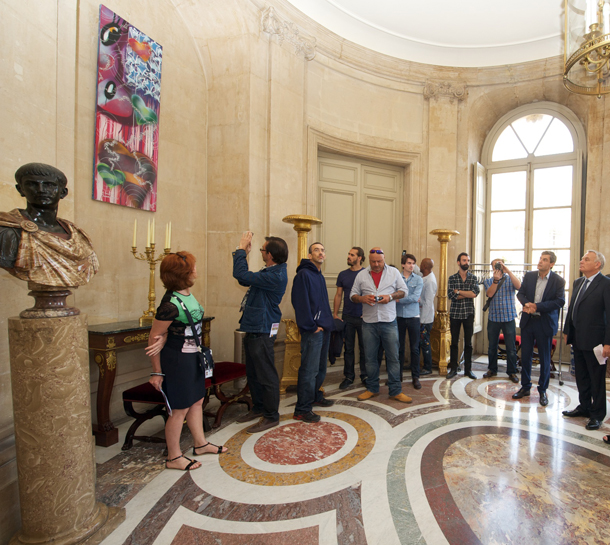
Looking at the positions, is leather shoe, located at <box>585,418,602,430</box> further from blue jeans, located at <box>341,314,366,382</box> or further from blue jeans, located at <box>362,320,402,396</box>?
blue jeans, located at <box>341,314,366,382</box>

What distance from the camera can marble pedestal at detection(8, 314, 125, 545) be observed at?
1.78 meters

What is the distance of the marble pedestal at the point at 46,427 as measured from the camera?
1776 mm

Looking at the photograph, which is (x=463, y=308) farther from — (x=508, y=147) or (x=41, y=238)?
(x=41, y=238)

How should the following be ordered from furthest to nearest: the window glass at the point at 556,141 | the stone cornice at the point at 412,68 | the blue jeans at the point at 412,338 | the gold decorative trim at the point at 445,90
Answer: the window glass at the point at 556,141 → the gold decorative trim at the point at 445,90 → the stone cornice at the point at 412,68 → the blue jeans at the point at 412,338

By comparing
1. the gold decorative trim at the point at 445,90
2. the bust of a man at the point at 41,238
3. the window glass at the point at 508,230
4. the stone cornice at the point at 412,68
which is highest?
the stone cornice at the point at 412,68

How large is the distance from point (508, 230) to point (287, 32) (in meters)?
4.96

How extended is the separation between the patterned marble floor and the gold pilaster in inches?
34.1

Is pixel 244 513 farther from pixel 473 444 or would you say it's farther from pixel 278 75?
pixel 278 75

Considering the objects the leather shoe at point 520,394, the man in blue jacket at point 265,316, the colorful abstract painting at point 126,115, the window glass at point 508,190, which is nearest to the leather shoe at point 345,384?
the man in blue jacket at point 265,316

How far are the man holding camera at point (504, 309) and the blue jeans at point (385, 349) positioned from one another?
1.74 m

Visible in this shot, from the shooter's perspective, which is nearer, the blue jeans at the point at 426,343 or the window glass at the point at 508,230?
the blue jeans at the point at 426,343

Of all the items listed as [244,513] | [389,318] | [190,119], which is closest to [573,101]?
[389,318]

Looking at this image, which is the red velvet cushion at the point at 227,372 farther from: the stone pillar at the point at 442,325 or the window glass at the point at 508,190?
the window glass at the point at 508,190

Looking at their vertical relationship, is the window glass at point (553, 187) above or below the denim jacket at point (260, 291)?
above
